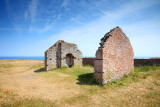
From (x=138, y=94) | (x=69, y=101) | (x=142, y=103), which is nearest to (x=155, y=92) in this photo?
(x=138, y=94)

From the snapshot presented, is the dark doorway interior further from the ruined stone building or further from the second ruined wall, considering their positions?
the second ruined wall

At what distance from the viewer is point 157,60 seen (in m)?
11.2

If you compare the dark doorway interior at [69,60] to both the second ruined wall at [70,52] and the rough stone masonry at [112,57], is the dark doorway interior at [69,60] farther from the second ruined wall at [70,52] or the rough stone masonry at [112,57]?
the rough stone masonry at [112,57]

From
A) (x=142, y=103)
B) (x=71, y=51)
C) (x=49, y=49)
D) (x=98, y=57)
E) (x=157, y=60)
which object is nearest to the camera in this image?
(x=142, y=103)

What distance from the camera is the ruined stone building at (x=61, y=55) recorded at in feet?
44.2

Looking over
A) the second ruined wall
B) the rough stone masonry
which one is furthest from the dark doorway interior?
the rough stone masonry

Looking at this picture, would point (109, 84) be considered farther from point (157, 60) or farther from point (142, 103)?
point (157, 60)

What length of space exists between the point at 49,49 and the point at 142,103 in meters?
12.0

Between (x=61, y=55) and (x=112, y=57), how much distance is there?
845 centimetres

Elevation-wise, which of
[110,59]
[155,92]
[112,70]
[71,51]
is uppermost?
[71,51]

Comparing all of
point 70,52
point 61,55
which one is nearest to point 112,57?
point 61,55

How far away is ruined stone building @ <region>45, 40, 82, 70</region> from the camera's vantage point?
531 inches

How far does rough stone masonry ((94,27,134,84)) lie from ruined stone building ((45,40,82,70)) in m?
7.88

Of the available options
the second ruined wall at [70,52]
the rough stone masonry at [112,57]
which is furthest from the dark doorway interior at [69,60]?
the rough stone masonry at [112,57]
